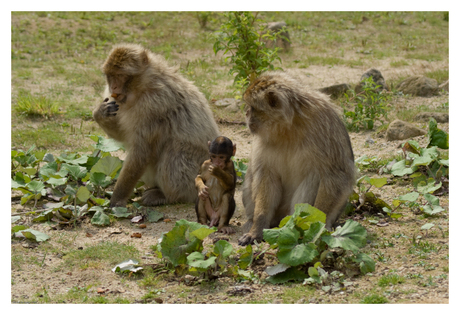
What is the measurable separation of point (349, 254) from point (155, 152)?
3.33 metres

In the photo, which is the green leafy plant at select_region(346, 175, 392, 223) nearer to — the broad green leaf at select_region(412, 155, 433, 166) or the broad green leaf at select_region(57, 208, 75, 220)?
the broad green leaf at select_region(412, 155, 433, 166)

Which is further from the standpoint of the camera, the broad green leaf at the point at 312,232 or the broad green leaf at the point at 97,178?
the broad green leaf at the point at 97,178

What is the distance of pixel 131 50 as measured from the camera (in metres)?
7.15

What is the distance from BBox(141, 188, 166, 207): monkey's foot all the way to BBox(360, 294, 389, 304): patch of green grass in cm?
381

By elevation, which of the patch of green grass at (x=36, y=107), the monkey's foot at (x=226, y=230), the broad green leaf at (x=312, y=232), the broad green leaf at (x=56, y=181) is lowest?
the monkey's foot at (x=226, y=230)

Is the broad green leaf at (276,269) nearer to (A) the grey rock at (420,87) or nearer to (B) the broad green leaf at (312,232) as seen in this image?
(B) the broad green leaf at (312,232)

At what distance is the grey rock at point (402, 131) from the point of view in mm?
9055

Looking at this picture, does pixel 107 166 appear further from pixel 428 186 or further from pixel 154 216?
pixel 428 186

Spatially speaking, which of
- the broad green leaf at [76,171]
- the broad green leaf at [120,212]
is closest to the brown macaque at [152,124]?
the broad green leaf at [120,212]

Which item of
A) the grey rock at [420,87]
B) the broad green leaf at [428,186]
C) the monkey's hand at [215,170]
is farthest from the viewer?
the grey rock at [420,87]

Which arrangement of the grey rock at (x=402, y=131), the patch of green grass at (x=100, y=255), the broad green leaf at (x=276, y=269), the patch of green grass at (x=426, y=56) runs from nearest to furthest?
the broad green leaf at (x=276, y=269) → the patch of green grass at (x=100, y=255) → the grey rock at (x=402, y=131) → the patch of green grass at (x=426, y=56)

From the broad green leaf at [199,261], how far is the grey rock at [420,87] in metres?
8.95

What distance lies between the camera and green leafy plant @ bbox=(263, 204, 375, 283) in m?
4.75

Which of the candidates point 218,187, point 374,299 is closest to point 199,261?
point 374,299
